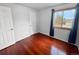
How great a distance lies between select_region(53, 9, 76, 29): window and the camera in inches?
36.2

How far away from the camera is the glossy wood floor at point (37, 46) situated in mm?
994

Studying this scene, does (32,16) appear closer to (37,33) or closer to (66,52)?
(37,33)

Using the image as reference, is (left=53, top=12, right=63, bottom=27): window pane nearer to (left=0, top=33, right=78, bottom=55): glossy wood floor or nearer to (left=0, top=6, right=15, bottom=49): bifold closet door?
(left=0, top=33, right=78, bottom=55): glossy wood floor

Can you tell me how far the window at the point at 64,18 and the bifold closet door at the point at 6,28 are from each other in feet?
2.21

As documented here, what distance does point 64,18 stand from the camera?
0.96m

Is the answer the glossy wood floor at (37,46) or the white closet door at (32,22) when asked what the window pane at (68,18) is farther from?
the white closet door at (32,22)

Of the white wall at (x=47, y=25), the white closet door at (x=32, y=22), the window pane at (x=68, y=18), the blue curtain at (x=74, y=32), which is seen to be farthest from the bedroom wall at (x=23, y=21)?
the blue curtain at (x=74, y=32)

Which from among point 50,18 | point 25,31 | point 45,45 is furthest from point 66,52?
point 25,31

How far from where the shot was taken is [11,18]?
3.15 feet

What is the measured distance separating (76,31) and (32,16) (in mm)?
696

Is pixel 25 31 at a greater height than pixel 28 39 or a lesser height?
greater

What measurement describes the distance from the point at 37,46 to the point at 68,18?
2.12ft

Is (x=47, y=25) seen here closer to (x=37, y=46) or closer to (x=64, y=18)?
(x=64, y=18)

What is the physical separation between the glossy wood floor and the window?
10.7 inches
